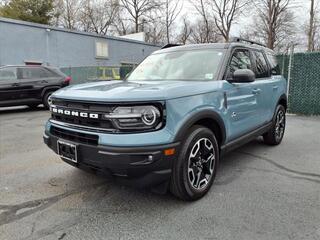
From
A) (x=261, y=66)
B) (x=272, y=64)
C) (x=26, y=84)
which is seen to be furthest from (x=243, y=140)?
(x=26, y=84)

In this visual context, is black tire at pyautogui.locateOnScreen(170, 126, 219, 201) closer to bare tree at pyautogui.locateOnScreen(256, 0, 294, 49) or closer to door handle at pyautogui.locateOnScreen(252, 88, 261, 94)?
door handle at pyautogui.locateOnScreen(252, 88, 261, 94)

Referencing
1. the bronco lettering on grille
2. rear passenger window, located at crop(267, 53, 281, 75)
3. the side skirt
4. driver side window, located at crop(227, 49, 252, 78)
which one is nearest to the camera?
the bronco lettering on grille

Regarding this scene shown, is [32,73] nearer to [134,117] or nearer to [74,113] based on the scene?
[74,113]

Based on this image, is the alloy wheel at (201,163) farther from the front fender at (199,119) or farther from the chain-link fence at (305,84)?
the chain-link fence at (305,84)

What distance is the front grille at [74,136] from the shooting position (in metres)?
2.79

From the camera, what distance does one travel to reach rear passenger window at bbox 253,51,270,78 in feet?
15.4

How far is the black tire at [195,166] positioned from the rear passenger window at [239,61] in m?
1.02

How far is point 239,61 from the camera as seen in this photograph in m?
4.16

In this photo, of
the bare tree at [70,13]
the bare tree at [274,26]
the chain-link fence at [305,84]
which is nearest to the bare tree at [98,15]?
the bare tree at [70,13]

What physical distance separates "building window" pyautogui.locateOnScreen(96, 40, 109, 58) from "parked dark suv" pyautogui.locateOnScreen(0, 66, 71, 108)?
11.4m

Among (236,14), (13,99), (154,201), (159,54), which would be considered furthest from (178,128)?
(236,14)

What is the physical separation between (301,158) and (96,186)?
3.30m

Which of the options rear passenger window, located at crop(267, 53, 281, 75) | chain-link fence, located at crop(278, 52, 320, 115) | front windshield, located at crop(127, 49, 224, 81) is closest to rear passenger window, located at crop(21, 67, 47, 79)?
front windshield, located at crop(127, 49, 224, 81)

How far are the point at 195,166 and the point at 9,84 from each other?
8.93 meters
